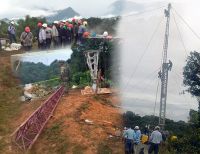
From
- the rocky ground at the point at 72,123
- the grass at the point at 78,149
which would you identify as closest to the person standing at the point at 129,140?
the rocky ground at the point at 72,123

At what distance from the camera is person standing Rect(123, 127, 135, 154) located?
85.6 feet

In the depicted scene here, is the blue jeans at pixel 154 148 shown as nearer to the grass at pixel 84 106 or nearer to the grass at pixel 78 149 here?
the grass at pixel 78 149

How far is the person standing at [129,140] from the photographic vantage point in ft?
85.6

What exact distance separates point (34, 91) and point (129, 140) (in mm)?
10014

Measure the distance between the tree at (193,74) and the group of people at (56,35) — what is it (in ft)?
38.0

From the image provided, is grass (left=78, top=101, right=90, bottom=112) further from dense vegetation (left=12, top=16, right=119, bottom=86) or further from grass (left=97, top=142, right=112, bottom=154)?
grass (left=97, top=142, right=112, bottom=154)

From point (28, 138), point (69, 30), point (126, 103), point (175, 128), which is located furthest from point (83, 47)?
point (28, 138)

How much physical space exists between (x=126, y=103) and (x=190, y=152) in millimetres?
7809

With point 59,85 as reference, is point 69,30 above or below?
above

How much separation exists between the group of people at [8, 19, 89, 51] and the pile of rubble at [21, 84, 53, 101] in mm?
3438

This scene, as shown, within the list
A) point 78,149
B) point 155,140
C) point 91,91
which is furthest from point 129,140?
point 91,91

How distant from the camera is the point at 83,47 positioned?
→ 37000 millimetres

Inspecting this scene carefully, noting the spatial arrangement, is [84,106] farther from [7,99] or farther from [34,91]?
[7,99]

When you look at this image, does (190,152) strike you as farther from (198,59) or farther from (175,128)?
(198,59)
